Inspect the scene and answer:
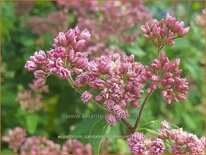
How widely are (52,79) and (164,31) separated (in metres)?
1.65

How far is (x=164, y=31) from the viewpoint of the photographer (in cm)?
195

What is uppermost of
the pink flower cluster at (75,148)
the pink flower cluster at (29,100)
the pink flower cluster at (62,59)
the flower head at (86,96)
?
the pink flower cluster at (62,59)

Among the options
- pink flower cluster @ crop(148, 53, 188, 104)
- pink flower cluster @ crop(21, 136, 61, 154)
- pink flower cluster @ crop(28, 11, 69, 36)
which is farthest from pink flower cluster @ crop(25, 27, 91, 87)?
pink flower cluster @ crop(28, 11, 69, 36)

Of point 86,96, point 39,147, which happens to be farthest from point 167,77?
point 39,147

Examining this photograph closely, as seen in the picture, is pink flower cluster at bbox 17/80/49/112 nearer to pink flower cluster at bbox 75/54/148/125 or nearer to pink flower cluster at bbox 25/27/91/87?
pink flower cluster at bbox 25/27/91/87

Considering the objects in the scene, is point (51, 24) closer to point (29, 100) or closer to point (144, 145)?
point (29, 100)

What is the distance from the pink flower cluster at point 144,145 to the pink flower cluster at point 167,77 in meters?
0.20

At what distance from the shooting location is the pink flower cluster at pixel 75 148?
2.62 metres

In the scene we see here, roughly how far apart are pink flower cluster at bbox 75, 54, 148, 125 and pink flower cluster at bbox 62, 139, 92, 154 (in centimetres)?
86

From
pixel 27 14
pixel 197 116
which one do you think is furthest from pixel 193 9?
pixel 27 14

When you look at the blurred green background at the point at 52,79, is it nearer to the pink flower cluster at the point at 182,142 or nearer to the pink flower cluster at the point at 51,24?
the pink flower cluster at the point at 51,24

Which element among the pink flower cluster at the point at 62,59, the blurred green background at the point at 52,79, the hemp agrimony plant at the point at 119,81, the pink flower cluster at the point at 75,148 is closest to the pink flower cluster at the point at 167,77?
the hemp agrimony plant at the point at 119,81

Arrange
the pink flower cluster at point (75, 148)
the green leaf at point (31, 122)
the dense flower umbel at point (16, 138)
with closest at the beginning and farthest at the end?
the pink flower cluster at point (75, 148), the dense flower umbel at point (16, 138), the green leaf at point (31, 122)

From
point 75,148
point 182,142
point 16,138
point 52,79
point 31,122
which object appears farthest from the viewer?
point 52,79
